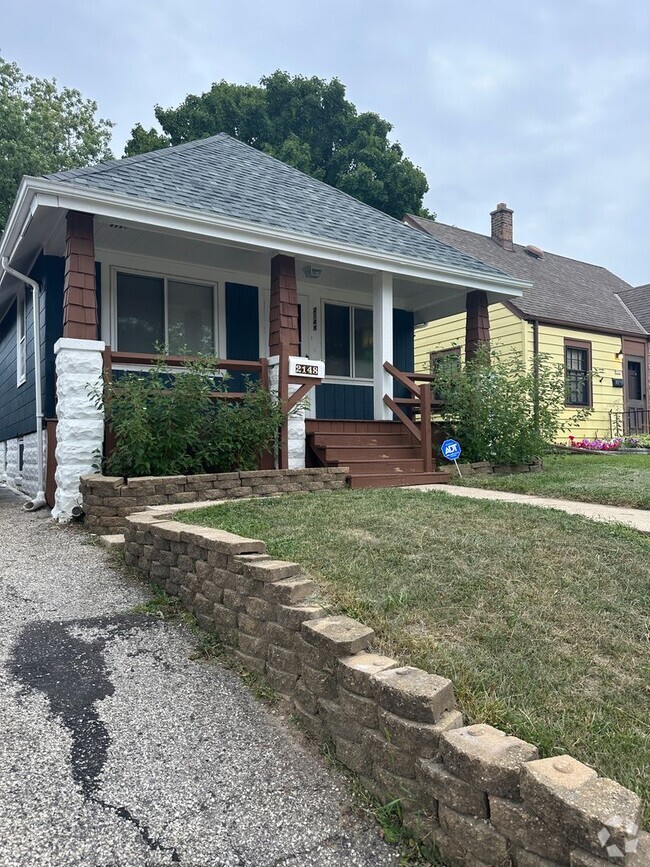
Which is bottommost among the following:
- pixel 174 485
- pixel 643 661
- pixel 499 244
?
pixel 643 661

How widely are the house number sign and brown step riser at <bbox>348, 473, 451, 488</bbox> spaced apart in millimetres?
1357

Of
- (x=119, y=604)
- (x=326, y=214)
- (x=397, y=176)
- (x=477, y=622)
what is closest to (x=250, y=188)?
(x=326, y=214)

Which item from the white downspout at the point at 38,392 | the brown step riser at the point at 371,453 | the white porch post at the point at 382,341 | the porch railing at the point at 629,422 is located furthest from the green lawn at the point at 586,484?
the porch railing at the point at 629,422

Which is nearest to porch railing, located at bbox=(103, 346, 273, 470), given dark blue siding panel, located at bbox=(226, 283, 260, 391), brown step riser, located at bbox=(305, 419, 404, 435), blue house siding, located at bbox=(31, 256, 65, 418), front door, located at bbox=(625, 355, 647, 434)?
brown step riser, located at bbox=(305, 419, 404, 435)

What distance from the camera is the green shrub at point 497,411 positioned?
7.85 meters

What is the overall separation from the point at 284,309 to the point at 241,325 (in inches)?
69.0

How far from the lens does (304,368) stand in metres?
7.19

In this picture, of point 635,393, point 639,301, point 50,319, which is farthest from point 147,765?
point 639,301

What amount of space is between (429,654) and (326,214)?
7505 mm

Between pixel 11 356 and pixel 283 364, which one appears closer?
pixel 283 364

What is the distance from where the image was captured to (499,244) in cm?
1717

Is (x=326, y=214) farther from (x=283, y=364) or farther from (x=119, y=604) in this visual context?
(x=119, y=604)

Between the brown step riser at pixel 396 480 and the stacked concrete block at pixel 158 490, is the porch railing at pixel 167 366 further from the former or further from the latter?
the brown step riser at pixel 396 480

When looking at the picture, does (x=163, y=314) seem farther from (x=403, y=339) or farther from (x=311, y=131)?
(x=311, y=131)
